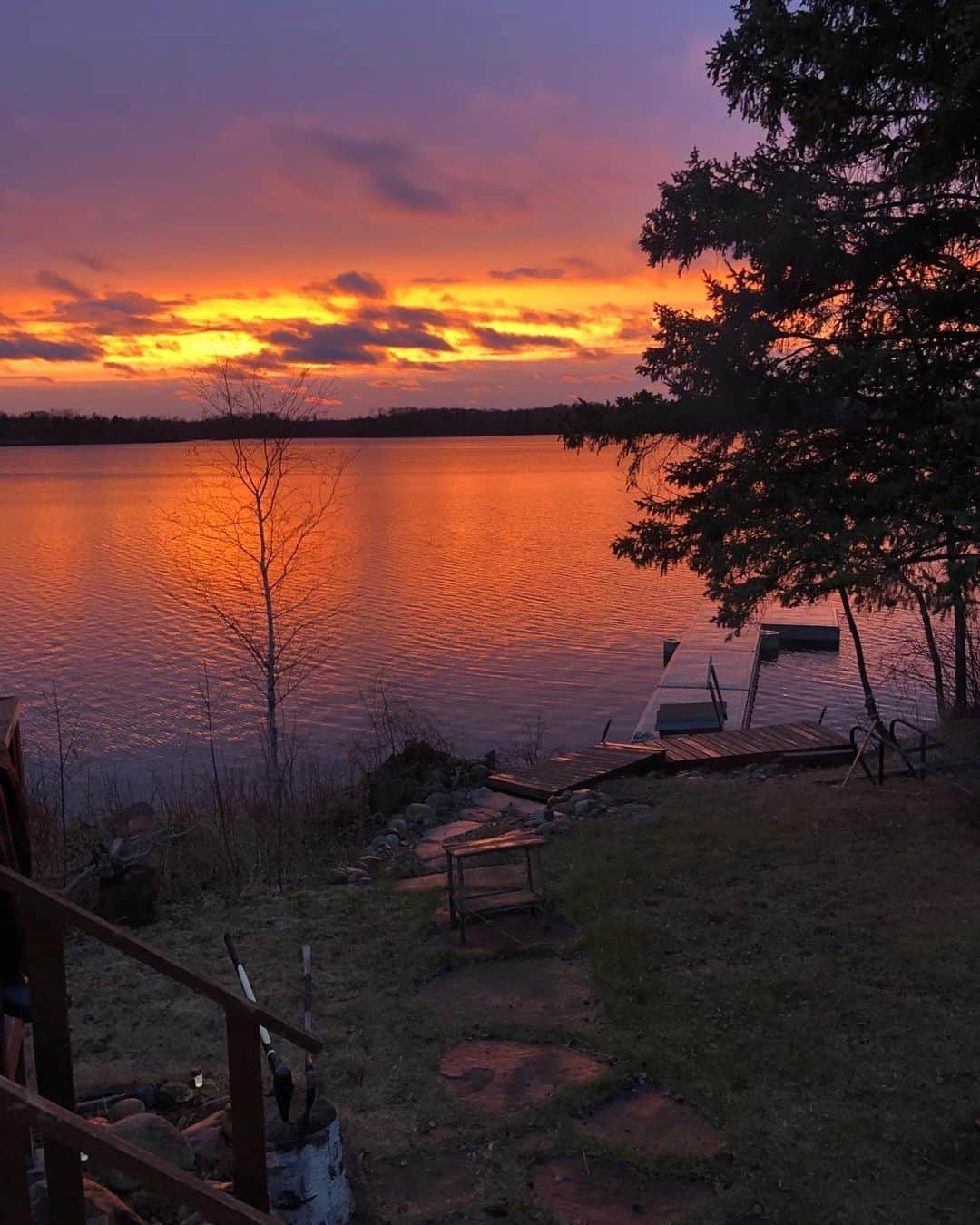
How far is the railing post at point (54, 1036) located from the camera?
10.9 ft

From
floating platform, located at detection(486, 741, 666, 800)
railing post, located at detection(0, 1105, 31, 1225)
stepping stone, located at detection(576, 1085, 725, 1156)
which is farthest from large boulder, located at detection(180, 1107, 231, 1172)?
floating platform, located at detection(486, 741, 666, 800)

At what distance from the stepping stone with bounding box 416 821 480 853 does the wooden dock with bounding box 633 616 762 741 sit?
4.97 meters

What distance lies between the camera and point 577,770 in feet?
48.1

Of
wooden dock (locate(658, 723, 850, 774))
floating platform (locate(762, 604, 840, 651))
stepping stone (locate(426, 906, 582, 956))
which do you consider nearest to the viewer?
stepping stone (locate(426, 906, 582, 956))

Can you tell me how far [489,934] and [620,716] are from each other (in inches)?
609

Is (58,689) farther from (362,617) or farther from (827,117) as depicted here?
(827,117)

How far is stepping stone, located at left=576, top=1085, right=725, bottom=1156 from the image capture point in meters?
5.39

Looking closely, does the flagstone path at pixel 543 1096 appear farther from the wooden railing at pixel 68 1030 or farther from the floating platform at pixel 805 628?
the floating platform at pixel 805 628

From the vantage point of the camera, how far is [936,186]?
10.1 m

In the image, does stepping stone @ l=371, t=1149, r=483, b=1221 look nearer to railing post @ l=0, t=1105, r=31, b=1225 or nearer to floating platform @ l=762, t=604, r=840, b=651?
railing post @ l=0, t=1105, r=31, b=1225

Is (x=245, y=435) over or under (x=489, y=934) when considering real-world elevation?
over

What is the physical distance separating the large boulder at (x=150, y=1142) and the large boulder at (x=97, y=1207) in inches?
11.8

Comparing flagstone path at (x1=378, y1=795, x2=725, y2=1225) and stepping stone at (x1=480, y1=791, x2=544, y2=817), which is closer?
flagstone path at (x1=378, y1=795, x2=725, y2=1225)

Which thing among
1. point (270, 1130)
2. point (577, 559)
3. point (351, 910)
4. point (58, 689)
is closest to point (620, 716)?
point (58, 689)
